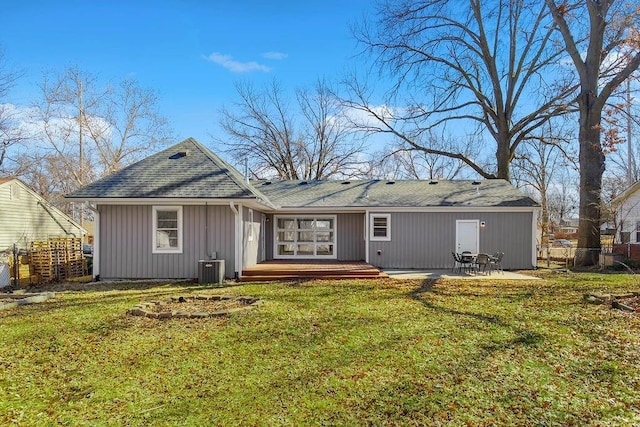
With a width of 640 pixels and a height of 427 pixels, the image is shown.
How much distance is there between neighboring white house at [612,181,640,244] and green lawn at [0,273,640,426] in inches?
496

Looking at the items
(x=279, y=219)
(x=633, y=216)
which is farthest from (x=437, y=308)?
(x=633, y=216)

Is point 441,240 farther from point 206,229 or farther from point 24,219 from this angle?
point 24,219

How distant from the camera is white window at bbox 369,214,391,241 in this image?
47.2 ft

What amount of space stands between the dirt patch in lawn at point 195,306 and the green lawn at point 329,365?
26 centimetres

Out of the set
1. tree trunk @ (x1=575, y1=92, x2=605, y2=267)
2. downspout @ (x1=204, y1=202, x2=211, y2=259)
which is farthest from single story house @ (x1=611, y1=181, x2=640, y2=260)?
downspout @ (x1=204, y1=202, x2=211, y2=259)

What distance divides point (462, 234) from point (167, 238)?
10.3 meters

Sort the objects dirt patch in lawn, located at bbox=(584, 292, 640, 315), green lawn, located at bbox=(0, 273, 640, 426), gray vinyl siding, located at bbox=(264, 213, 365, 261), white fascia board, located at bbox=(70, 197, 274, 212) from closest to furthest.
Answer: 1. green lawn, located at bbox=(0, 273, 640, 426)
2. dirt patch in lawn, located at bbox=(584, 292, 640, 315)
3. white fascia board, located at bbox=(70, 197, 274, 212)
4. gray vinyl siding, located at bbox=(264, 213, 365, 261)

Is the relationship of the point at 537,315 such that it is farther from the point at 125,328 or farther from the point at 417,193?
the point at 417,193

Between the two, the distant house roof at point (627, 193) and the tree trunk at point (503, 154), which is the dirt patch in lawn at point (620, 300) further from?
the tree trunk at point (503, 154)

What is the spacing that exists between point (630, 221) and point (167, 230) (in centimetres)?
1970

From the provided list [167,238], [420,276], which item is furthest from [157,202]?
[420,276]

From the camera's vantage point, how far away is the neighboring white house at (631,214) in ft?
55.7

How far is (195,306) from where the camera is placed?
25.5ft

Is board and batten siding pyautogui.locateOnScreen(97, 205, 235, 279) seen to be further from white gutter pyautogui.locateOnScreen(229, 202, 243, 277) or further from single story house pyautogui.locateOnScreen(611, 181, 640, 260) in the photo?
single story house pyautogui.locateOnScreen(611, 181, 640, 260)
